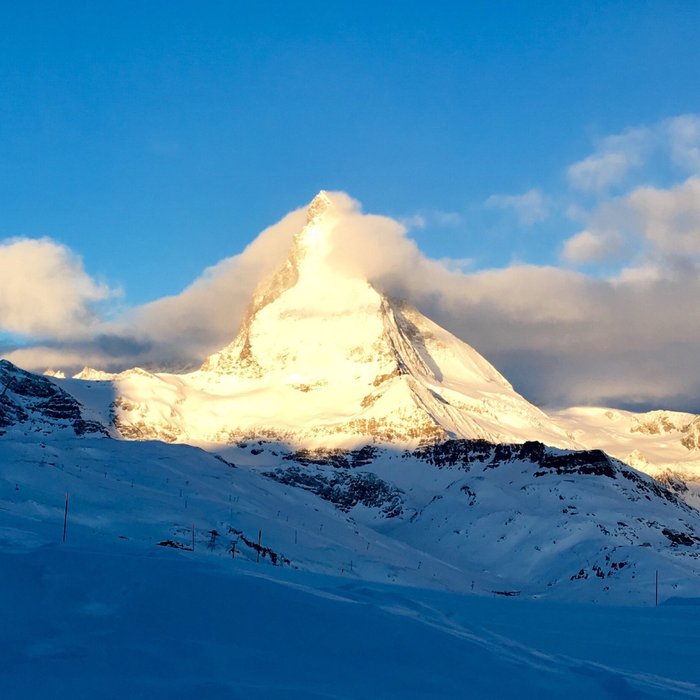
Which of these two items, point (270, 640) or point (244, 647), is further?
point (270, 640)

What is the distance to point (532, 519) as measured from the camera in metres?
106

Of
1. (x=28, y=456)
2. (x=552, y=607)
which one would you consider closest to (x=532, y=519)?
(x=28, y=456)

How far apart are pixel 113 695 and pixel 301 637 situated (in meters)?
3.50

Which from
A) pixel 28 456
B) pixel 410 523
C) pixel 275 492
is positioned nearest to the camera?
pixel 28 456

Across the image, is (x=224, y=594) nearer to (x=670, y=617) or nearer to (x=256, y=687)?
(x=256, y=687)

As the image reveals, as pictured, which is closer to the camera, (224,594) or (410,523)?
(224,594)

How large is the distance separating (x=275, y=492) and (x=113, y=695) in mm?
59982

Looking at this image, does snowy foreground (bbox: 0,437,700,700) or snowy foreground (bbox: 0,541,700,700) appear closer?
snowy foreground (bbox: 0,541,700,700)

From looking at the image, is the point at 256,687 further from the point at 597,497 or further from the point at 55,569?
the point at 597,497

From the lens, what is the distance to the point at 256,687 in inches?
456

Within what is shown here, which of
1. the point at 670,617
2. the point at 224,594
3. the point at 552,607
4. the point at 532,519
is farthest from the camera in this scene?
the point at 532,519

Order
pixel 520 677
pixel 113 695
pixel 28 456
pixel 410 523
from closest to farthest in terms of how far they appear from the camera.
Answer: pixel 113 695 → pixel 520 677 → pixel 28 456 → pixel 410 523

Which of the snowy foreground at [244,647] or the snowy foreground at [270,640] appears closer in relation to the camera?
the snowy foreground at [244,647]

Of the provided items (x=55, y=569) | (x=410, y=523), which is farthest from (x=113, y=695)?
→ (x=410, y=523)
